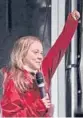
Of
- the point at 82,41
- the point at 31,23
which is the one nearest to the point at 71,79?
the point at 82,41

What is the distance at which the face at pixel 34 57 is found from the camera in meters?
1.66

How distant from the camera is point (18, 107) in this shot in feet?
5.31

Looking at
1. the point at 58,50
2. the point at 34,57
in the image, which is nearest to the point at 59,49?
the point at 58,50

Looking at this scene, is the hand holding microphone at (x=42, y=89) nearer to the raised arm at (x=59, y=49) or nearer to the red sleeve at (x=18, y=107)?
the red sleeve at (x=18, y=107)

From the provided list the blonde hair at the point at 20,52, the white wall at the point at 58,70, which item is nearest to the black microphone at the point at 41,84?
the blonde hair at the point at 20,52

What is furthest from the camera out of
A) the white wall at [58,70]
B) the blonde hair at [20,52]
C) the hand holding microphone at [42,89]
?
the white wall at [58,70]

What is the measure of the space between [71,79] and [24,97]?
0.54 m

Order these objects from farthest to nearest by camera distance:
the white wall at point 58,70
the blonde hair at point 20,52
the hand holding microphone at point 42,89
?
the white wall at point 58,70, the blonde hair at point 20,52, the hand holding microphone at point 42,89

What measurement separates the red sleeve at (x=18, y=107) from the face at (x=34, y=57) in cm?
12

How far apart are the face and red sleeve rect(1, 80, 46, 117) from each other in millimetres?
123

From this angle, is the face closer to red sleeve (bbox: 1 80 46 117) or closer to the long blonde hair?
the long blonde hair

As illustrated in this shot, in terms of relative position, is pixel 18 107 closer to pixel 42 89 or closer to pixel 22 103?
pixel 22 103

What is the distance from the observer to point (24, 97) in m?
1.66

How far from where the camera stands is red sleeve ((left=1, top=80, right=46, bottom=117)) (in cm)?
160
